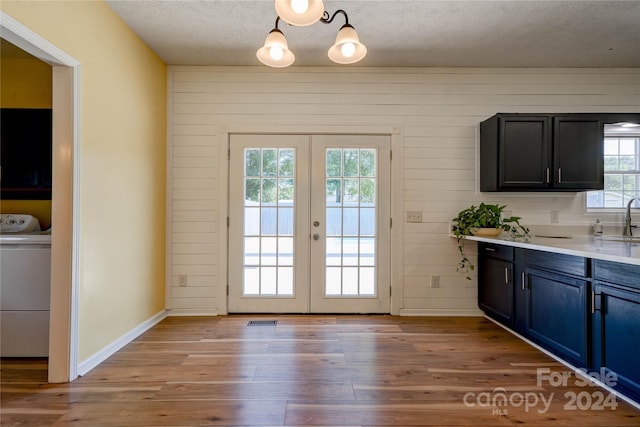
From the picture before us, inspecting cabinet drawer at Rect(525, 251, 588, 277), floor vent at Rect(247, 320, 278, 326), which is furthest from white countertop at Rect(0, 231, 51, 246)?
cabinet drawer at Rect(525, 251, 588, 277)

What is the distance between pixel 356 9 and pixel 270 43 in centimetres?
101

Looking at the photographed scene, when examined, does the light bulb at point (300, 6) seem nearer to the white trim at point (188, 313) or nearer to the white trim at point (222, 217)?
the white trim at point (222, 217)

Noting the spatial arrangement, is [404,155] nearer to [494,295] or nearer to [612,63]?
[494,295]

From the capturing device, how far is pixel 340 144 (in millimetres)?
3645

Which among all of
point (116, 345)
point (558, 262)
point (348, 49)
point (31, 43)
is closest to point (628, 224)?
point (558, 262)

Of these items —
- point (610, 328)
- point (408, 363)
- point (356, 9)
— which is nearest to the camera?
point (610, 328)

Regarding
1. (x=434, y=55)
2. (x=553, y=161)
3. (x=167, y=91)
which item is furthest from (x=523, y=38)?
(x=167, y=91)

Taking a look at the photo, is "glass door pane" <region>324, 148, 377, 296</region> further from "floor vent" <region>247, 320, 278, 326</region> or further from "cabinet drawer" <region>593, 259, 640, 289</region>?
"cabinet drawer" <region>593, 259, 640, 289</region>

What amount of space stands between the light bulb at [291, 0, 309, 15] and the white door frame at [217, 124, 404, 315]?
196 centimetres

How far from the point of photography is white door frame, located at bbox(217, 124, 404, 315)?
11.9 feet

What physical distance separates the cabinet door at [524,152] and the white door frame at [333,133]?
1010mm

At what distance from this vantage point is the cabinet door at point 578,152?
3215 millimetres

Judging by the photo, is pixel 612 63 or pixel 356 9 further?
pixel 612 63

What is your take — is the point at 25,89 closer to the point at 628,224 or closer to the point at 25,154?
the point at 25,154
